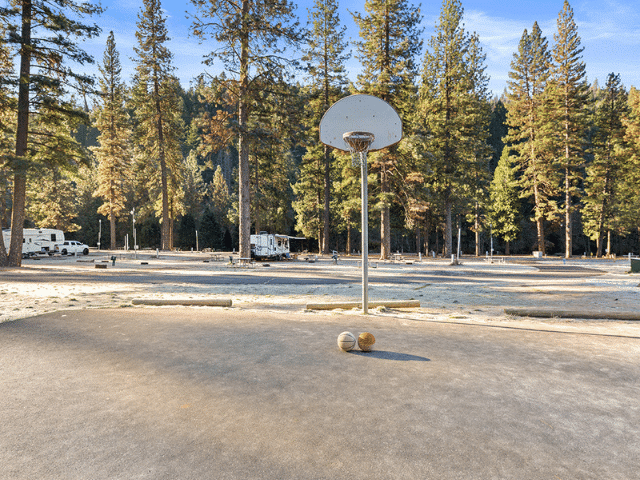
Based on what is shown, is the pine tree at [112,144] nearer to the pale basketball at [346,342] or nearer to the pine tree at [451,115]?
the pine tree at [451,115]

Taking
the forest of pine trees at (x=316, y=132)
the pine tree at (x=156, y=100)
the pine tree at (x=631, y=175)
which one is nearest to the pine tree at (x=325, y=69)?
the forest of pine trees at (x=316, y=132)

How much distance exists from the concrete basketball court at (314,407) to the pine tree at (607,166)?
46413 millimetres

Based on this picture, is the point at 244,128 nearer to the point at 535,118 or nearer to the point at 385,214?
the point at 385,214

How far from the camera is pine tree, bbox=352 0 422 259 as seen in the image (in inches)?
1192

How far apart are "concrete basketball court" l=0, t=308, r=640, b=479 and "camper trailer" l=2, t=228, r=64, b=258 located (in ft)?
125

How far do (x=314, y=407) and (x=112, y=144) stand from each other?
52444 mm

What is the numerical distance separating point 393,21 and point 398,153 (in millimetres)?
10779

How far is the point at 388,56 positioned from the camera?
30938 mm

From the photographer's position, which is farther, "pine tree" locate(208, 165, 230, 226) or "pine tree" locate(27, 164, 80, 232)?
"pine tree" locate(208, 165, 230, 226)

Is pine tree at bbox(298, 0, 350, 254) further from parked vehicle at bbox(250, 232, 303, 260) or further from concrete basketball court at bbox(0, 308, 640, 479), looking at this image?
concrete basketball court at bbox(0, 308, 640, 479)

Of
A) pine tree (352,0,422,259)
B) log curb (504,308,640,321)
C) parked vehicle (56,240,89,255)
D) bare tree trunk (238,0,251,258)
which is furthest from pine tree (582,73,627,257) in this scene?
parked vehicle (56,240,89,255)

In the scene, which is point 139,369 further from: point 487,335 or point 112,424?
point 487,335

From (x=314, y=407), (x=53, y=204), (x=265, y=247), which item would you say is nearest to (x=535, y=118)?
(x=265, y=247)

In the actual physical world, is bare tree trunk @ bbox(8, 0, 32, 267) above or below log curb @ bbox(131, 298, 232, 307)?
above
